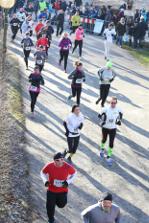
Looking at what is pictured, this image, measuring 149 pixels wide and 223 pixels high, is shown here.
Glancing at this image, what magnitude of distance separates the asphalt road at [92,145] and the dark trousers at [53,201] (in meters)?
0.41

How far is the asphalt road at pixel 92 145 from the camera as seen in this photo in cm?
1229

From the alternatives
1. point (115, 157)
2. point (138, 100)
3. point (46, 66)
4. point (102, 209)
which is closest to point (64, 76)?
point (46, 66)

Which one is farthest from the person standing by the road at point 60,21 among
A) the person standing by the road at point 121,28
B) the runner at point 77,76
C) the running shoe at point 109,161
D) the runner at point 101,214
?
the runner at point 101,214

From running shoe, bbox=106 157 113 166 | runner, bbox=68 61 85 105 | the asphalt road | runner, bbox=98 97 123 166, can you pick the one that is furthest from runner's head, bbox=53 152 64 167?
runner, bbox=68 61 85 105

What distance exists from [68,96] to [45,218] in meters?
9.40

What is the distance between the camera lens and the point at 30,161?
546 inches

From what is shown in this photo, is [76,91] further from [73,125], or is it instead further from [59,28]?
[59,28]

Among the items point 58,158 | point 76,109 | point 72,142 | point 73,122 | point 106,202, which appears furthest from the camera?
point 72,142

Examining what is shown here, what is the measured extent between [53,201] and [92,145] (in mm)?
5174

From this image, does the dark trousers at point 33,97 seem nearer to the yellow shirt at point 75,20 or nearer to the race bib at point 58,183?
the race bib at point 58,183

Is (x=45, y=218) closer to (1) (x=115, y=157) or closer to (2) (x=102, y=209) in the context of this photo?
(2) (x=102, y=209)

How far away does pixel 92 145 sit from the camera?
15.7 m

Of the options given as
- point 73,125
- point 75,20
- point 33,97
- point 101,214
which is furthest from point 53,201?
point 75,20

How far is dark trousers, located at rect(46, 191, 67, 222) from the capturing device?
10.7 meters
